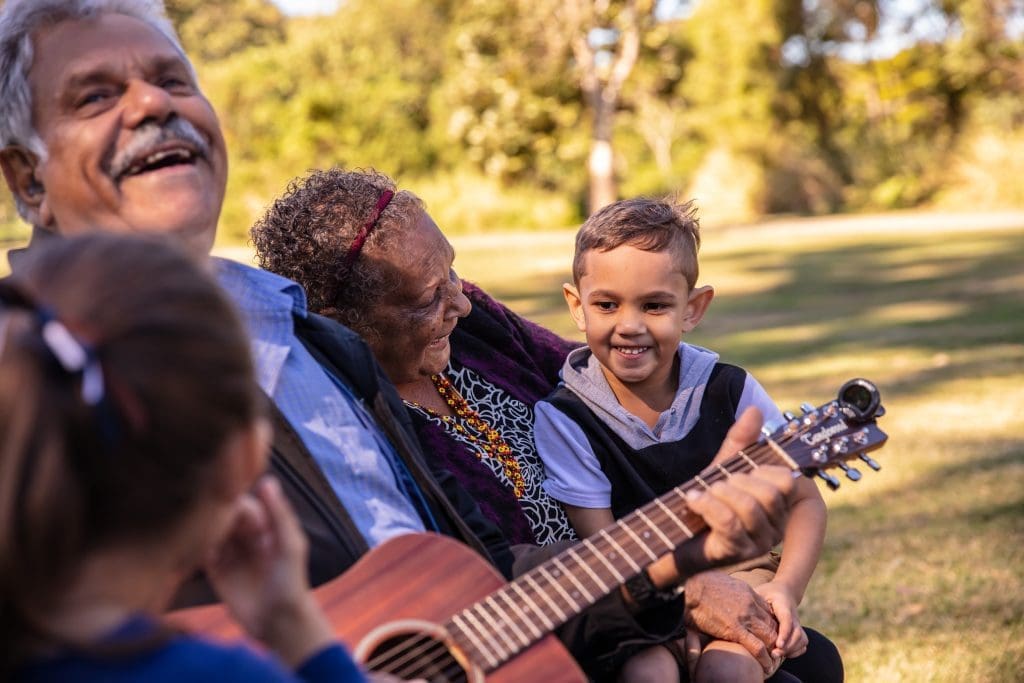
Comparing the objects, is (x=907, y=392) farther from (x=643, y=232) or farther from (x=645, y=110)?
(x=645, y=110)

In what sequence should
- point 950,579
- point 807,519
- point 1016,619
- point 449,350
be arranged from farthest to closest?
1. point 950,579
2. point 1016,619
3. point 449,350
4. point 807,519

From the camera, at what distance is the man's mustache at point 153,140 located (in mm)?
2488

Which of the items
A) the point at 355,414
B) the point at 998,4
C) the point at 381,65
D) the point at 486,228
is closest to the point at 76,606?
the point at 355,414

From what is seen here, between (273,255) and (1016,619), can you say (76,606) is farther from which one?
(1016,619)

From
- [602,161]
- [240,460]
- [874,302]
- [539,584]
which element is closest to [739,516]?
[539,584]

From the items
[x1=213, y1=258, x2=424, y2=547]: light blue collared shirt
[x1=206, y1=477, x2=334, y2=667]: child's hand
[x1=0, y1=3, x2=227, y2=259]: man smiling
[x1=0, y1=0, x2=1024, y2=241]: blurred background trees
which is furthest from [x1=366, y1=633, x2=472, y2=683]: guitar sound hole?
[x1=0, y1=0, x2=1024, y2=241]: blurred background trees

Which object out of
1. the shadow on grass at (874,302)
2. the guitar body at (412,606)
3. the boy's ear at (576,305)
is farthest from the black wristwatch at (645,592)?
the shadow on grass at (874,302)

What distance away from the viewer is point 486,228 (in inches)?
1241

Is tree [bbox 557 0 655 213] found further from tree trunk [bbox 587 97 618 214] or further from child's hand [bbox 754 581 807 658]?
child's hand [bbox 754 581 807 658]

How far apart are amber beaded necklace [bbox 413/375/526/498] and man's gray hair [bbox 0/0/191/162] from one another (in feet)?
3.65

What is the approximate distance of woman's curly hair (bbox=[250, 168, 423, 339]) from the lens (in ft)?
10.4

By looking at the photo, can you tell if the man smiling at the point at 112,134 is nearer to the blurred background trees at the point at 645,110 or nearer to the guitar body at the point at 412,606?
the guitar body at the point at 412,606

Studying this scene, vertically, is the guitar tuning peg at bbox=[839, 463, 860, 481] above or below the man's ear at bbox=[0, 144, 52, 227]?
below

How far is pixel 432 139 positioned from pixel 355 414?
3427 cm
